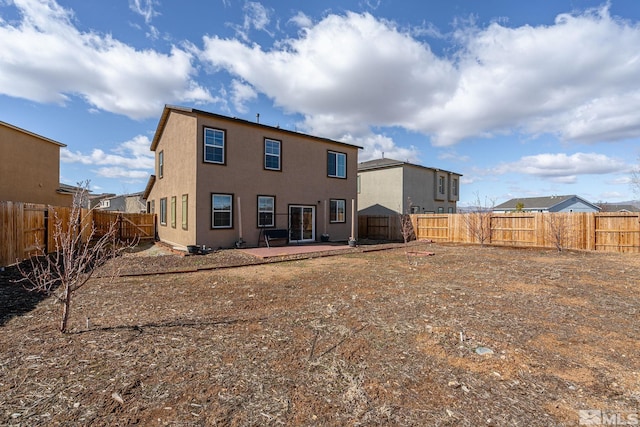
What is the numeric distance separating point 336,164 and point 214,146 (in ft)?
22.7

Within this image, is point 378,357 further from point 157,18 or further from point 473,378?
point 157,18

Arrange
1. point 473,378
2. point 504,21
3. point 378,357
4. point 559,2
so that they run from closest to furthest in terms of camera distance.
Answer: point 473,378
point 378,357
point 559,2
point 504,21

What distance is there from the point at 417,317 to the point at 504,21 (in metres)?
10.9

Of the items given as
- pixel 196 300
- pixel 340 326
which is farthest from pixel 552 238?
pixel 196 300

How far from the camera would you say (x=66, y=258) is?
4039mm

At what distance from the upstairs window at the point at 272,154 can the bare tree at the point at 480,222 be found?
434 inches

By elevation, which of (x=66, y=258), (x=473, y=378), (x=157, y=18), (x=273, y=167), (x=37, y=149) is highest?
(x=157, y=18)

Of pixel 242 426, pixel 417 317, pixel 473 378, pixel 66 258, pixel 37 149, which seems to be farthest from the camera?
pixel 37 149

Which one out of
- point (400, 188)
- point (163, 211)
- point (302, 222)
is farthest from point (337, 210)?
point (163, 211)

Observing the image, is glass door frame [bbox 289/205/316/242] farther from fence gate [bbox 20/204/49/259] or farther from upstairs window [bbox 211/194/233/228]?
fence gate [bbox 20/204/49/259]

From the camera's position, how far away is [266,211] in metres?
14.4

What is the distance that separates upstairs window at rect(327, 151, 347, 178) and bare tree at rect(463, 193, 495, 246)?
747 cm

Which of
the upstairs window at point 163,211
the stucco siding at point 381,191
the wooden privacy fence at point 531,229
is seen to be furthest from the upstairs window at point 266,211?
the stucco siding at point 381,191

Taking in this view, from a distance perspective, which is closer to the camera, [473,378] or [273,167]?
[473,378]
